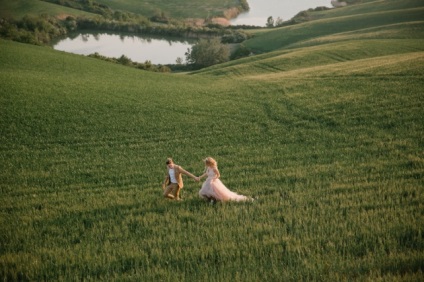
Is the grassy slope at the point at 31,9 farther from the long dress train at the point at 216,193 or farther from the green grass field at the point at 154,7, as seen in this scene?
the long dress train at the point at 216,193

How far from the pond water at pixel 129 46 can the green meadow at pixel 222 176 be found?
49.0 meters

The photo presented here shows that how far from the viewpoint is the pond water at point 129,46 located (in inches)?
3497

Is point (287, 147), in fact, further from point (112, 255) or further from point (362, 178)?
point (112, 255)

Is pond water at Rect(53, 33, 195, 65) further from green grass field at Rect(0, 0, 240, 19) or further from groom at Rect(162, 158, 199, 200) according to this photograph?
groom at Rect(162, 158, 199, 200)

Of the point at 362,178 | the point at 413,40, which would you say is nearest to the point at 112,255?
the point at 362,178

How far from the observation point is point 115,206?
13078mm

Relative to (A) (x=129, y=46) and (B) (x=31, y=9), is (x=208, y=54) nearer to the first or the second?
(A) (x=129, y=46)

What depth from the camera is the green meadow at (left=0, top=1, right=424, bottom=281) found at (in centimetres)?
817

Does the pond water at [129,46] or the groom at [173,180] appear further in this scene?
the pond water at [129,46]

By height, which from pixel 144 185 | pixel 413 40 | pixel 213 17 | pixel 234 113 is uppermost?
pixel 213 17

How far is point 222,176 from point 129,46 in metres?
92.4

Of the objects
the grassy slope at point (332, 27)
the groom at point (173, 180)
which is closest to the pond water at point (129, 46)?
the grassy slope at point (332, 27)

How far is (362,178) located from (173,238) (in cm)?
Result: 838

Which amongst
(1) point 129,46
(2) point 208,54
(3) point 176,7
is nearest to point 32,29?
(1) point 129,46
